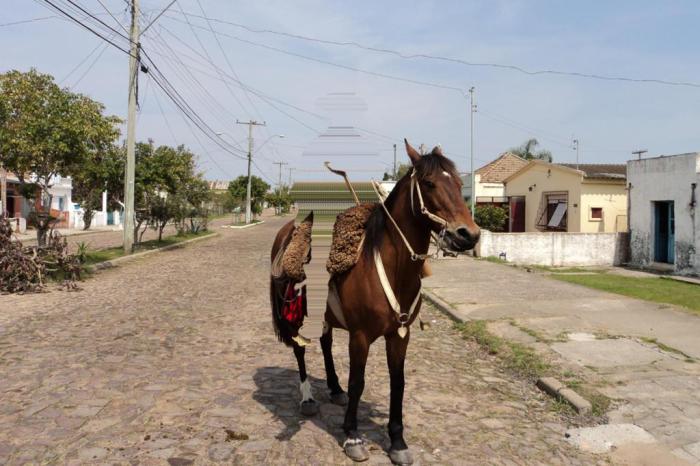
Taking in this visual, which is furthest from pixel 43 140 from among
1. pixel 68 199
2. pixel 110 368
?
pixel 68 199

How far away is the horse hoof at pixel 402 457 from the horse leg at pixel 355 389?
0.19m

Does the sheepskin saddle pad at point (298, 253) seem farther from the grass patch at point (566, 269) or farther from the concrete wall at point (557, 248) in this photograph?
the concrete wall at point (557, 248)

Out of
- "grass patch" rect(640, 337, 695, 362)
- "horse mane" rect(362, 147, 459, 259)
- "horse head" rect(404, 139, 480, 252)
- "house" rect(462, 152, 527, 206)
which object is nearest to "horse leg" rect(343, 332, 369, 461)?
"horse mane" rect(362, 147, 459, 259)

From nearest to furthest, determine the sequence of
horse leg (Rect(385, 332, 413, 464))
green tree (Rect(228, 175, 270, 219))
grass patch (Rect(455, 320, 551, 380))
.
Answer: horse leg (Rect(385, 332, 413, 464)), grass patch (Rect(455, 320, 551, 380)), green tree (Rect(228, 175, 270, 219))

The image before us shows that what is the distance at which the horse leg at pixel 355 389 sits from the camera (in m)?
3.41

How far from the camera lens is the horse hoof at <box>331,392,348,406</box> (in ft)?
14.6

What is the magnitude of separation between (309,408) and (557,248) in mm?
16291

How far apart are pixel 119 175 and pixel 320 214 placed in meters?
17.9

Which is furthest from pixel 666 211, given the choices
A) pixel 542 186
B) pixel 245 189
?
pixel 245 189

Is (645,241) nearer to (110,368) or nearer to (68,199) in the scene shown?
(110,368)

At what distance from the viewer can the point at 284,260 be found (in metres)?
3.83

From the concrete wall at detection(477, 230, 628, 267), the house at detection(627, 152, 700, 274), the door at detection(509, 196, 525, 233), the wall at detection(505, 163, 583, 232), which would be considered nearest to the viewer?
the house at detection(627, 152, 700, 274)

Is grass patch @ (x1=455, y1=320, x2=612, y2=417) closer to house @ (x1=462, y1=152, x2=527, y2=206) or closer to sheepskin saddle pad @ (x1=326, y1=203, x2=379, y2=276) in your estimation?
sheepskin saddle pad @ (x1=326, y1=203, x2=379, y2=276)

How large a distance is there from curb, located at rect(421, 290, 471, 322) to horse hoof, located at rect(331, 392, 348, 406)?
4113 millimetres
